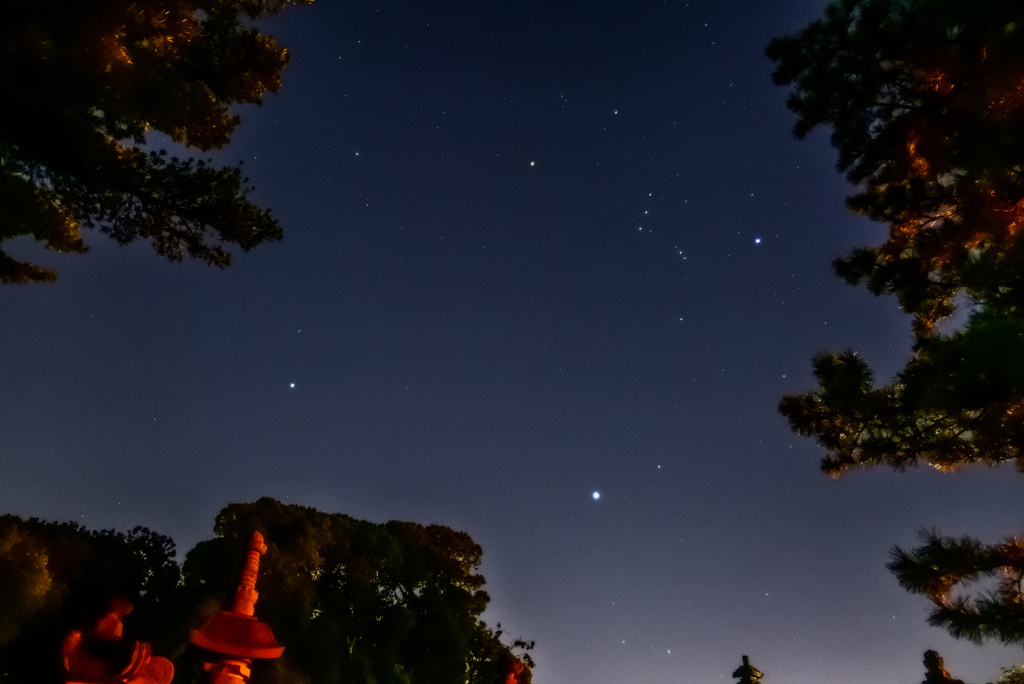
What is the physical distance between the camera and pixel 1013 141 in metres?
5.50

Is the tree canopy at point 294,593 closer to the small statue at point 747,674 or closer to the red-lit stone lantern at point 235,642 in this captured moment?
the red-lit stone lantern at point 235,642

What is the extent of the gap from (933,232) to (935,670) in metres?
5.62

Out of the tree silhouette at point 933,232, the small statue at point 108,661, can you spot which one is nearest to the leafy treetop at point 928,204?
the tree silhouette at point 933,232

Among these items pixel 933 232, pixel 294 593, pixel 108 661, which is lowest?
pixel 108 661

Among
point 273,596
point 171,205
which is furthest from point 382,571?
point 171,205

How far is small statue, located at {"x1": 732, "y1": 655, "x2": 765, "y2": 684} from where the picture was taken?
12.7 meters

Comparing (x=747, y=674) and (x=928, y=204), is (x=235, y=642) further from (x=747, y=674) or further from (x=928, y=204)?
(x=747, y=674)

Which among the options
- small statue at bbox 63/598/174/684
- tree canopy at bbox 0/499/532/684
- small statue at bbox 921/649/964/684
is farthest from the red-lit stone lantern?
small statue at bbox 921/649/964/684

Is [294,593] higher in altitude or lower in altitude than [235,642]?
higher

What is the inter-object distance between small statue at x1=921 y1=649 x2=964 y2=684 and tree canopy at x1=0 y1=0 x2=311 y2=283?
400 inches

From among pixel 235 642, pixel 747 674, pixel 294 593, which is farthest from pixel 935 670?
pixel 294 593

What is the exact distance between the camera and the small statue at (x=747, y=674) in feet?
41.7

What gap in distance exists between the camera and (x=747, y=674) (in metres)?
12.8

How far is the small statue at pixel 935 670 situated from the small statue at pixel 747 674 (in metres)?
5.25
